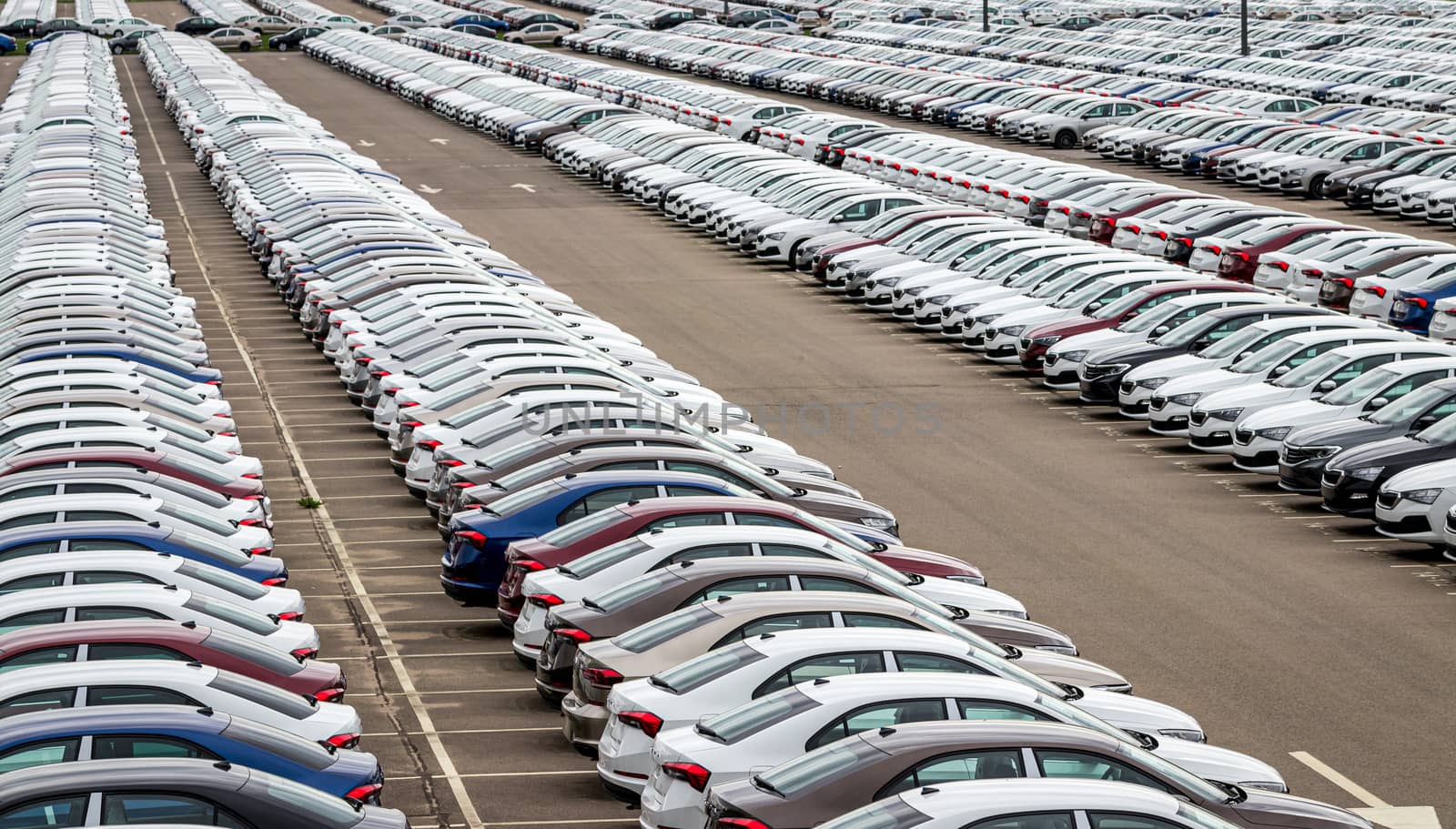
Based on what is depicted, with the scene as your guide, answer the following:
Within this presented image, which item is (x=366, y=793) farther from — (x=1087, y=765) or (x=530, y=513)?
(x=530, y=513)

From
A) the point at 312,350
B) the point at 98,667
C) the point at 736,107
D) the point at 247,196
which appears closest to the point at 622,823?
the point at 98,667

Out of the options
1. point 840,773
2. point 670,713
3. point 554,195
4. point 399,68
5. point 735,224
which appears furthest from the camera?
point 399,68

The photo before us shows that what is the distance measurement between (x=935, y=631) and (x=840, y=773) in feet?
10.1

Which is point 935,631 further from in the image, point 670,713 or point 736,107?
point 736,107

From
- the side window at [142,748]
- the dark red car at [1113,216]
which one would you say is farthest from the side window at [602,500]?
the dark red car at [1113,216]

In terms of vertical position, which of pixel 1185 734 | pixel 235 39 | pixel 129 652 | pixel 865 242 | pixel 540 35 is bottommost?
pixel 540 35

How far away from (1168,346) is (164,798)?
19.0 m

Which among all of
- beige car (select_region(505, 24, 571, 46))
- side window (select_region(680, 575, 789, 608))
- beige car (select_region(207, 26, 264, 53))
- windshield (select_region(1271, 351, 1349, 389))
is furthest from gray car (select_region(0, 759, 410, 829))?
beige car (select_region(505, 24, 571, 46))

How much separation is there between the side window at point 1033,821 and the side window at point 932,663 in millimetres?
2921

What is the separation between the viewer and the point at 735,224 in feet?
136

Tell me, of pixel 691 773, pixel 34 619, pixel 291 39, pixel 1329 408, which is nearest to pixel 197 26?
pixel 291 39

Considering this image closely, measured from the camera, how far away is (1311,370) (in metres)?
24.6

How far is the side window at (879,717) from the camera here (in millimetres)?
11422

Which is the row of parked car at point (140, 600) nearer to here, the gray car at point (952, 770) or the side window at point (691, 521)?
the gray car at point (952, 770)
